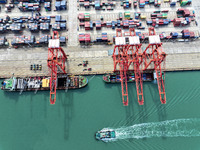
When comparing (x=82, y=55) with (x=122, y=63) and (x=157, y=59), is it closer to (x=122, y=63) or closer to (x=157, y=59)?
(x=122, y=63)

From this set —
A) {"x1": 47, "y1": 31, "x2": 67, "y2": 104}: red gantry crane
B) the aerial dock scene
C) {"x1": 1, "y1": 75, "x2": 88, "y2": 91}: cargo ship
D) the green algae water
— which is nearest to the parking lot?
the aerial dock scene

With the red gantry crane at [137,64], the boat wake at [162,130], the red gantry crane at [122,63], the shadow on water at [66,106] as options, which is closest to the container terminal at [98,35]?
the red gantry crane at [122,63]

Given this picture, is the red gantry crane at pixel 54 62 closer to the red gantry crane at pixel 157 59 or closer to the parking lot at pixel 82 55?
the parking lot at pixel 82 55

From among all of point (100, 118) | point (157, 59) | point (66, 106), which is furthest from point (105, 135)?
point (157, 59)

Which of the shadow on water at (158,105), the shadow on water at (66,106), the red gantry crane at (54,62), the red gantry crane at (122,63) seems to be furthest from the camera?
the shadow on water at (158,105)

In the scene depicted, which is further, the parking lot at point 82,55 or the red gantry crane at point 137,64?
the parking lot at point 82,55
